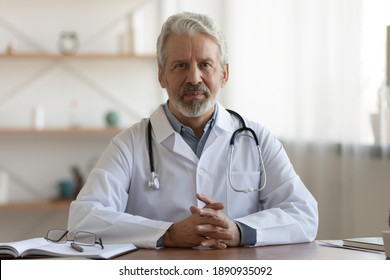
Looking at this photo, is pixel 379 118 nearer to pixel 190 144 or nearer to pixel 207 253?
pixel 190 144

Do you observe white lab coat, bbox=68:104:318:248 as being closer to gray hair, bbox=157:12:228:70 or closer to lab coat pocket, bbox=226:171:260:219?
lab coat pocket, bbox=226:171:260:219

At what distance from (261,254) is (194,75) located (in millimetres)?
711

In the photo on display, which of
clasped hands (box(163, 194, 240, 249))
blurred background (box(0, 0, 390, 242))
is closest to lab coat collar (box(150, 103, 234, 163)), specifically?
clasped hands (box(163, 194, 240, 249))

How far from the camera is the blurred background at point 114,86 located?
4.23 m

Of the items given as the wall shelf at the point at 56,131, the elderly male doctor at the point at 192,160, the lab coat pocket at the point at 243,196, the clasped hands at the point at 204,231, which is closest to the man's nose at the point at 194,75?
the elderly male doctor at the point at 192,160

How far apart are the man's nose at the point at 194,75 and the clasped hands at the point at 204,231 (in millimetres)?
488

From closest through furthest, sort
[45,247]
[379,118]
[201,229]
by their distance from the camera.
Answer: [45,247]
[201,229]
[379,118]

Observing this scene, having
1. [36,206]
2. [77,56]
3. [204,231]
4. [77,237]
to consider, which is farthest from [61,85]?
[204,231]

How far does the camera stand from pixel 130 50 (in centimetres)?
530

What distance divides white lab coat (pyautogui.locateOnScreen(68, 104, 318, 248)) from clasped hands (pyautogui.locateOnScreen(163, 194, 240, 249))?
15 cm

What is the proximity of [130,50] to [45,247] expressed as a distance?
3.47 m

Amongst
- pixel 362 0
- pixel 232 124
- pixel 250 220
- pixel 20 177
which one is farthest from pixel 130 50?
pixel 250 220

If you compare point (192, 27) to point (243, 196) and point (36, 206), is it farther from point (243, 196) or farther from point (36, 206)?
point (36, 206)

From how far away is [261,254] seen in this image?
6.71ft
